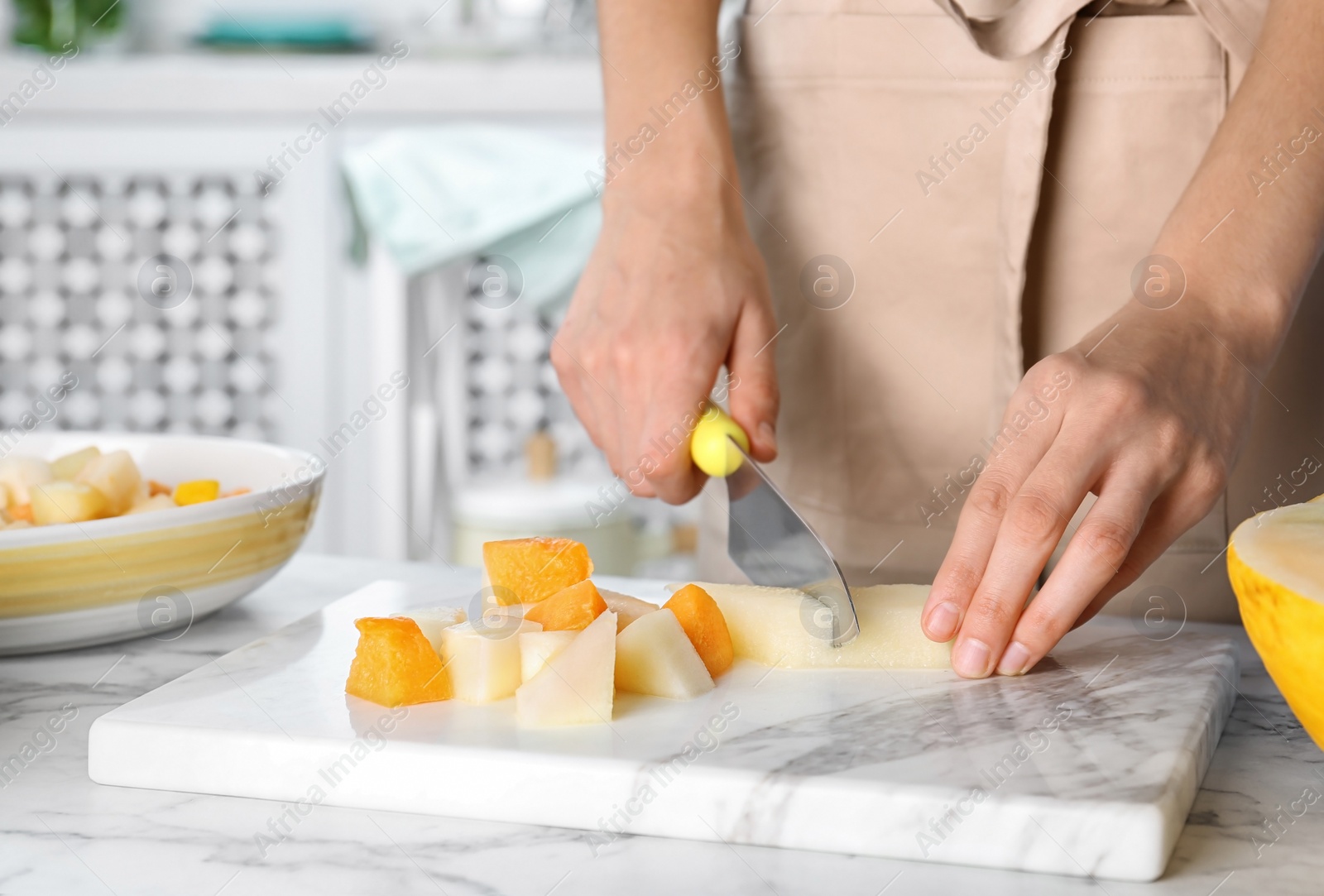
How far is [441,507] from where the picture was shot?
2.93 m

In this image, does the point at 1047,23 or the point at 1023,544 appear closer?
the point at 1023,544

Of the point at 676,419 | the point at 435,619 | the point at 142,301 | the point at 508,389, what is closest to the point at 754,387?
the point at 676,419

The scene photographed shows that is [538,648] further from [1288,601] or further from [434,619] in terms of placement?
[1288,601]

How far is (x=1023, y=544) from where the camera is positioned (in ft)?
2.69

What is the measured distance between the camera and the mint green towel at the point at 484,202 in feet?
8.57

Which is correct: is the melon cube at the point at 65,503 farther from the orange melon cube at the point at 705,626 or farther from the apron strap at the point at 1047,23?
the apron strap at the point at 1047,23

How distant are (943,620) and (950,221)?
483 millimetres

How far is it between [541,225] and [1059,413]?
1.91 meters

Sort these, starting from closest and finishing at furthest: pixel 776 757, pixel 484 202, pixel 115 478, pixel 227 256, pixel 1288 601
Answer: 1. pixel 1288 601
2. pixel 776 757
3. pixel 115 478
4. pixel 484 202
5. pixel 227 256

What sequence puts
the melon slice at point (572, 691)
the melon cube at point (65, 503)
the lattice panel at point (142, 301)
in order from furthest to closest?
the lattice panel at point (142, 301) → the melon cube at point (65, 503) → the melon slice at point (572, 691)

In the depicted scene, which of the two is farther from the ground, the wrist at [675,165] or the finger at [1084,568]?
the wrist at [675,165]

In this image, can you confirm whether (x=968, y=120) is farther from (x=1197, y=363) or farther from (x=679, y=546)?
(x=679, y=546)

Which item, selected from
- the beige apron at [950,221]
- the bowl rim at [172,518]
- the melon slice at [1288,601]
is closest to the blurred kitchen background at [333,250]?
the beige apron at [950,221]

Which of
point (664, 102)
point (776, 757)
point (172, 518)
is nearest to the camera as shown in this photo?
point (776, 757)
